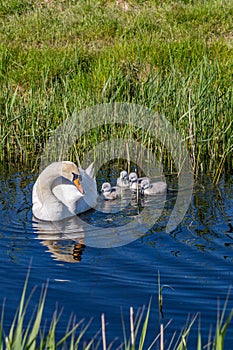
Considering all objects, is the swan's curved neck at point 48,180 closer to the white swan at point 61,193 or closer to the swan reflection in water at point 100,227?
the white swan at point 61,193

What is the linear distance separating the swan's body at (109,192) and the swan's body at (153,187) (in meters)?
0.33

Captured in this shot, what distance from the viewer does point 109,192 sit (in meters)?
8.27

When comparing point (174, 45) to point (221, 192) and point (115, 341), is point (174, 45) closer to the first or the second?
point (221, 192)

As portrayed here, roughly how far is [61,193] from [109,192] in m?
0.66

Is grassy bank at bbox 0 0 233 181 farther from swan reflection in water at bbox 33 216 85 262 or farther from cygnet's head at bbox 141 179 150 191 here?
swan reflection in water at bbox 33 216 85 262

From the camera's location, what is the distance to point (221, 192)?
8.13 m

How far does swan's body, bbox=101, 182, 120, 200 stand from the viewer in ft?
27.1

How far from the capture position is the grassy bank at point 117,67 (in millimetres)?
8727

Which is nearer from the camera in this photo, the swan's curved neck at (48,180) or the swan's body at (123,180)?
the swan's curved neck at (48,180)

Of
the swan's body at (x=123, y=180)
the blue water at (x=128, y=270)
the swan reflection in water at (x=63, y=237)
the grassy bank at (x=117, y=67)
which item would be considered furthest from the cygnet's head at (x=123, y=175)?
the swan reflection in water at (x=63, y=237)

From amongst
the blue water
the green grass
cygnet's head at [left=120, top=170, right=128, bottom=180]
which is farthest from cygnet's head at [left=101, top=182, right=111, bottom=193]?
the green grass

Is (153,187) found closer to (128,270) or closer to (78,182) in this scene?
(78,182)

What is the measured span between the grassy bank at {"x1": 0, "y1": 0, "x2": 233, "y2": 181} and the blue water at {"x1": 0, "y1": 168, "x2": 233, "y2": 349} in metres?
1.30

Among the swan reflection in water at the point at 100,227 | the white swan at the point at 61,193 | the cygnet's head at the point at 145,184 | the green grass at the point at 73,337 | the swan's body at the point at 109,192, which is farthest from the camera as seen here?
the cygnet's head at the point at 145,184
